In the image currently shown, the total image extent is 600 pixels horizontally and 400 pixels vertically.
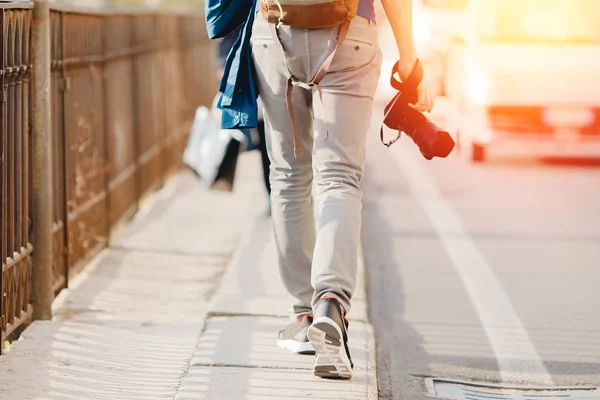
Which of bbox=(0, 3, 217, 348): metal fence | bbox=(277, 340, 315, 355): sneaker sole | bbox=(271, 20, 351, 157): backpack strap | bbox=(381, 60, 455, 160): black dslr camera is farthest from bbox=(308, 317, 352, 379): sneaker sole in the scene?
bbox=(0, 3, 217, 348): metal fence

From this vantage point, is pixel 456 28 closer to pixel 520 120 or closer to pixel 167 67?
pixel 520 120

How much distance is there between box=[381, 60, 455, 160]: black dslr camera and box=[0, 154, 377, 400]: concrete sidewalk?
0.87 m

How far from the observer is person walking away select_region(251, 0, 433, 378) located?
425cm

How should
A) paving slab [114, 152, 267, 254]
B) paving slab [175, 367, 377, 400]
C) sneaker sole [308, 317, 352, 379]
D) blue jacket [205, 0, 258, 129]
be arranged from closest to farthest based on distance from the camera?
sneaker sole [308, 317, 352, 379] < paving slab [175, 367, 377, 400] < blue jacket [205, 0, 258, 129] < paving slab [114, 152, 267, 254]

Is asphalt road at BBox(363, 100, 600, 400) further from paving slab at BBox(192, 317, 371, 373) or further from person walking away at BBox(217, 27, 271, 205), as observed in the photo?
person walking away at BBox(217, 27, 271, 205)

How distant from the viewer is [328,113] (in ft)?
14.2

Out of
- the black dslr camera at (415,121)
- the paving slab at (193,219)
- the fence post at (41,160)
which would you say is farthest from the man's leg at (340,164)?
the paving slab at (193,219)

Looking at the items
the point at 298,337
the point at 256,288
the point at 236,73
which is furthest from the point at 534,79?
the point at 236,73

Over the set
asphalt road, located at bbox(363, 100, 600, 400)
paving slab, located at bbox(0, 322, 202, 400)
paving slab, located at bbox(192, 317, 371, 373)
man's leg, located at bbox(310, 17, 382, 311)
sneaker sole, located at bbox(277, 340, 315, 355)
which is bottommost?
asphalt road, located at bbox(363, 100, 600, 400)

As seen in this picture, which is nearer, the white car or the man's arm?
the man's arm

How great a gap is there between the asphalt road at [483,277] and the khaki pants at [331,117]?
67 cm

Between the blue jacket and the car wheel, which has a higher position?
the blue jacket

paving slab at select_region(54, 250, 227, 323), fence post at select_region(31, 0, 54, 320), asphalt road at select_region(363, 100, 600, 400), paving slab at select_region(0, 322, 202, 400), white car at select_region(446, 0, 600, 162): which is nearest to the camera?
paving slab at select_region(0, 322, 202, 400)

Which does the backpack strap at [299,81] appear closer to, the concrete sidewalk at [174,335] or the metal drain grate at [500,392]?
the concrete sidewalk at [174,335]
